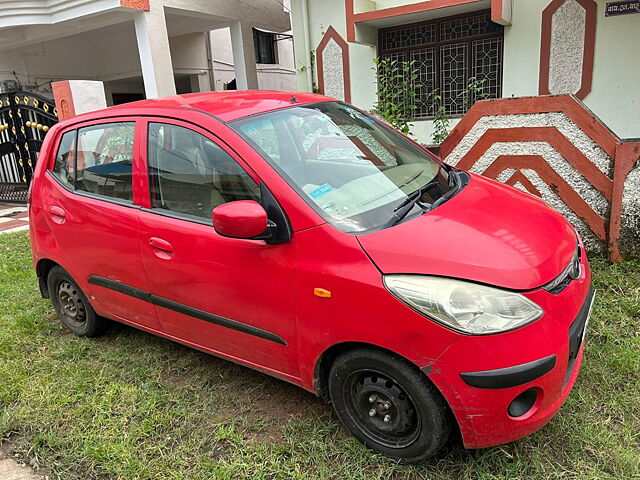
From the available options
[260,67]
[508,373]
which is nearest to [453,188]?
[508,373]

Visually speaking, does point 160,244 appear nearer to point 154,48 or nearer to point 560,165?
point 560,165

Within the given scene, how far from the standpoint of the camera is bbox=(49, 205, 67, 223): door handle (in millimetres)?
3385

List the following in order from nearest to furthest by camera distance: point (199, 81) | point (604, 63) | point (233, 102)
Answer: point (233, 102) < point (604, 63) < point (199, 81)

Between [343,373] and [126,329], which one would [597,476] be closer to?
[343,373]

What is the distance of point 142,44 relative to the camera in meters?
8.84

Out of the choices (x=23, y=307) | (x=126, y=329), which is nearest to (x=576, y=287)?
(x=126, y=329)

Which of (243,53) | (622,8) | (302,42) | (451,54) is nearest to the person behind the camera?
(622,8)

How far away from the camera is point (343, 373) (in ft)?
7.47

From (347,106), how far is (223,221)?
1.46 meters

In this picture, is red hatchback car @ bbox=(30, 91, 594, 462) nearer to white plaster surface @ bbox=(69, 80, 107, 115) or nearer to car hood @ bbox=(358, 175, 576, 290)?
car hood @ bbox=(358, 175, 576, 290)

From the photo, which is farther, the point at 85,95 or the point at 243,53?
the point at 243,53

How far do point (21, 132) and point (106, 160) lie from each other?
7.02 m

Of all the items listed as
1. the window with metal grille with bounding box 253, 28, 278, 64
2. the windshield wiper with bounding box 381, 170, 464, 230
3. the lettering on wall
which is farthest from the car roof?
the window with metal grille with bounding box 253, 28, 278, 64

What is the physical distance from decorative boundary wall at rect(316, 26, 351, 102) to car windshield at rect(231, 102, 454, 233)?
21.7 ft
